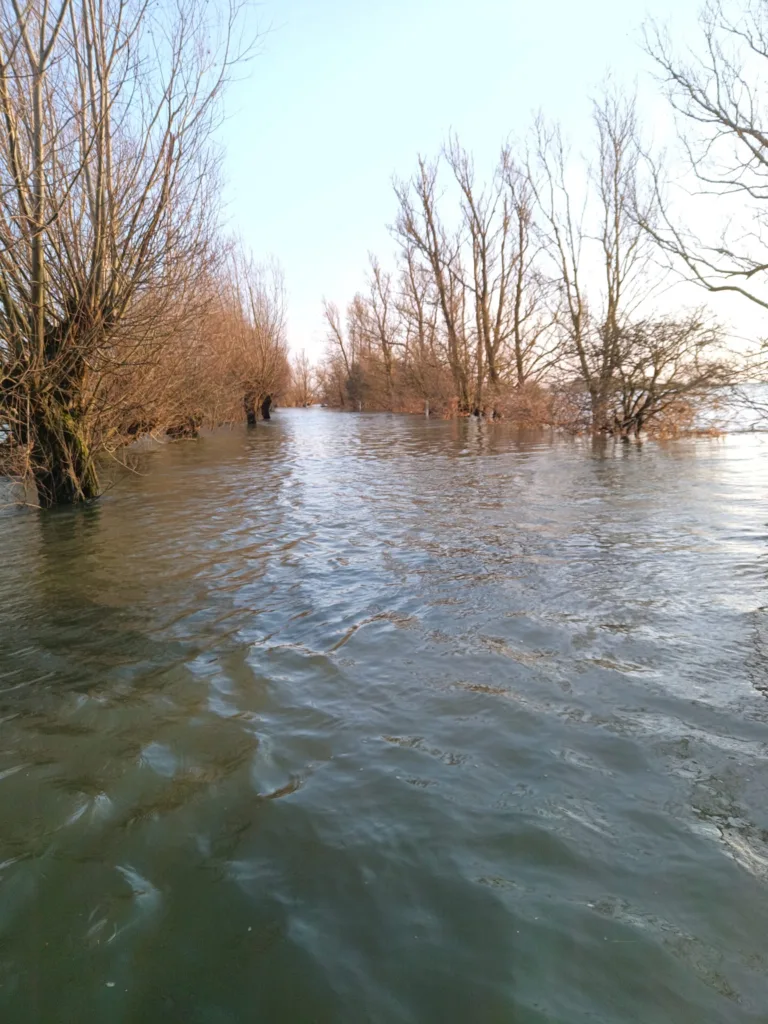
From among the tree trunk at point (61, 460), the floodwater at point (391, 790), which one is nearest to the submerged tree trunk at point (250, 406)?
the tree trunk at point (61, 460)

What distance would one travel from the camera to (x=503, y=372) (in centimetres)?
3034

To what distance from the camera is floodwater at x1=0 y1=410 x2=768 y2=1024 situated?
1.79 meters

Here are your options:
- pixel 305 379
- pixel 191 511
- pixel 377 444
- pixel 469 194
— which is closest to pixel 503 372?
pixel 469 194

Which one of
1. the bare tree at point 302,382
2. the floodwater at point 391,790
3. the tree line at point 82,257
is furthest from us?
the bare tree at point 302,382

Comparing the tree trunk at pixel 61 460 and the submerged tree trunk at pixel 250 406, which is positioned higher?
the submerged tree trunk at pixel 250 406

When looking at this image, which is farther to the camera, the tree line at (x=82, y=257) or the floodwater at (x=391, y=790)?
the tree line at (x=82, y=257)

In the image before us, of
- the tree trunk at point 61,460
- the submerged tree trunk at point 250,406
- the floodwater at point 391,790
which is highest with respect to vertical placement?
the submerged tree trunk at point 250,406

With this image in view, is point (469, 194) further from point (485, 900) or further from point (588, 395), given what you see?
point (485, 900)

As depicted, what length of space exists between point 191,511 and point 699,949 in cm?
856

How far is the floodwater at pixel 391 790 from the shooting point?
5.87 ft

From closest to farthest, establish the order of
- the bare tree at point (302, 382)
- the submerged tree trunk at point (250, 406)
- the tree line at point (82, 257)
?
the tree line at point (82, 257), the submerged tree trunk at point (250, 406), the bare tree at point (302, 382)

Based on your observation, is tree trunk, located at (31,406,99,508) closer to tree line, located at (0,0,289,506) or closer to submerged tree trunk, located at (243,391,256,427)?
tree line, located at (0,0,289,506)

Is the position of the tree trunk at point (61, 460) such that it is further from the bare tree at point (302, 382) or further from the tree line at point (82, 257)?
the bare tree at point (302, 382)

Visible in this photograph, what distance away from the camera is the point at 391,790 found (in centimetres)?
263
